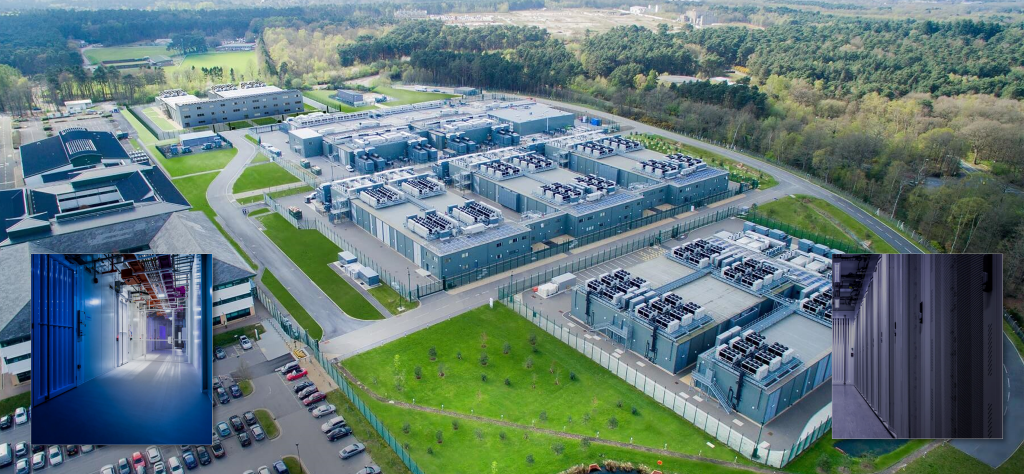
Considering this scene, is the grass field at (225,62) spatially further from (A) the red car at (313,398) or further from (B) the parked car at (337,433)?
(B) the parked car at (337,433)

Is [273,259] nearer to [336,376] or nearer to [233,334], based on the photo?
[233,334]

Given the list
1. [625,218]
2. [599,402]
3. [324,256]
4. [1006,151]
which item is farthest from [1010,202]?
[324,256]

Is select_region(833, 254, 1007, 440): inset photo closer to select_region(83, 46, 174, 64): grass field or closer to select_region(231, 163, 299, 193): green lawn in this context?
select_region(231, 163, 299, 193): green lawn

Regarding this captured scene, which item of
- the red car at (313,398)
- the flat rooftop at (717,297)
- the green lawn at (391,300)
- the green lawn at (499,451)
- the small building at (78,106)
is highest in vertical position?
the small building at (78,106)

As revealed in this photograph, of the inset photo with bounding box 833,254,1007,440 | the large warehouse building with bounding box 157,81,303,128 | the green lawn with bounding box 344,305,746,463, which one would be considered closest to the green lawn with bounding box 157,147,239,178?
the large warehouse building with bounding box 157,81,303,128

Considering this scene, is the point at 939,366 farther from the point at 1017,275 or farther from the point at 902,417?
the point at 1017,275

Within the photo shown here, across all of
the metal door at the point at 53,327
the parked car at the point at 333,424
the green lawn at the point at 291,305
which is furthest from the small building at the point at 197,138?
the metal door at the point at 53,327
